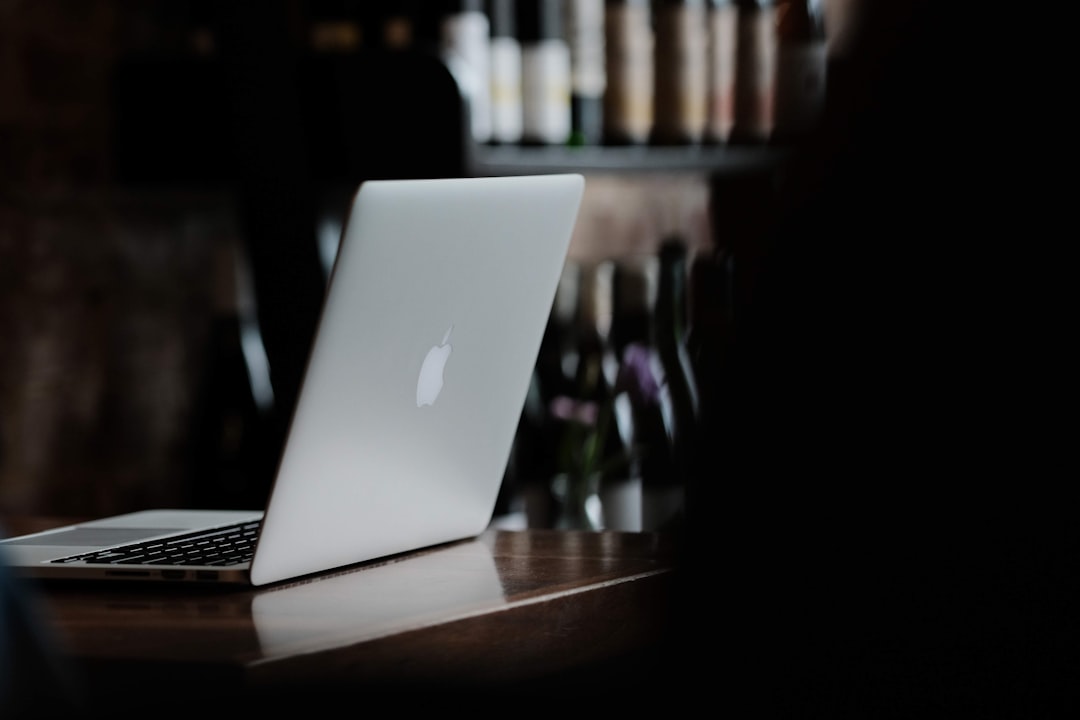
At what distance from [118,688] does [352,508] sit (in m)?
0.23

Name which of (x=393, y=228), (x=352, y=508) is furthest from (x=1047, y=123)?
(x=352, y=508)

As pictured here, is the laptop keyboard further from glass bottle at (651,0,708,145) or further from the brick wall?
glass bottle at (651,0,708,145)

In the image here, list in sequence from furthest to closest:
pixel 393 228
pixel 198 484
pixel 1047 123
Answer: pixel 198 484 → pixel 393 228 → pixel 1047 123

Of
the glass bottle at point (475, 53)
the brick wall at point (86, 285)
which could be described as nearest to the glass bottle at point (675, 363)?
the glass bottle at point (475, 53)

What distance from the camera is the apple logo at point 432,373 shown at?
2.86 ft

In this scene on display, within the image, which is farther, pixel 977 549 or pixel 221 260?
pixel 221 260

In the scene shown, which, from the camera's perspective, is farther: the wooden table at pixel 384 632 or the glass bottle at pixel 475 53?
the glass bottle at pixel 475 53

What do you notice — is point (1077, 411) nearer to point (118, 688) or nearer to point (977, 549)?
point (977, 549)

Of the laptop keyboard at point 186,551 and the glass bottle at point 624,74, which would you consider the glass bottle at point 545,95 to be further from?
the laptop keyboard at point 186,551

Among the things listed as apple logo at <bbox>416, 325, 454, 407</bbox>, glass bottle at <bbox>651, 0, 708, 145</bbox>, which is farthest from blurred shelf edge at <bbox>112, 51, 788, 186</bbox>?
apple logo at <bbox>416, 325, 454, 407</bbox>

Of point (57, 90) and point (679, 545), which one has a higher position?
point (57, 90)

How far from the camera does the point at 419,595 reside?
0.78 metres

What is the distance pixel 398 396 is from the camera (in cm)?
85

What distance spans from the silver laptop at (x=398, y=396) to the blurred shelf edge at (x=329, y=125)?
0.94 meters
